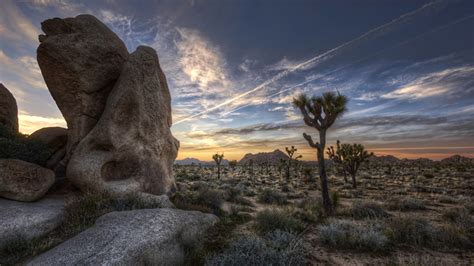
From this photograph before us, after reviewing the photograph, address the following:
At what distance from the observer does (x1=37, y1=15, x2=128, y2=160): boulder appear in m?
8.45

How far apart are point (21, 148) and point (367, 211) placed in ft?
48.7

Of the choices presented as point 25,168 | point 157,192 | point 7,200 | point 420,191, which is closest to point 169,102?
point 157,192

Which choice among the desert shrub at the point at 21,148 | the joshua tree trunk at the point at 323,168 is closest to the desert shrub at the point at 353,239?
the joshua tree trunk at the point at 323,168

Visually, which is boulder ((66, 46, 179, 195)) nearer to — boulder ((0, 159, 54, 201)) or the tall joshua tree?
boulder ((0, 159, 54, 201))

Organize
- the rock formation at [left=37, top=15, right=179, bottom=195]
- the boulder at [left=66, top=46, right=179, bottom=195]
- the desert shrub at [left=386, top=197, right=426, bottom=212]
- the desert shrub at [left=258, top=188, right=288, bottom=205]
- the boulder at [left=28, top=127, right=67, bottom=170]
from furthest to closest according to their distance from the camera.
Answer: the desert shrub at [left=258, top=188, right=288, bottom=205]
the desert shrub at [left=386, top=197, right=426, bottom=212]
the boulder at [left=28, top=127, right=67, bottom=170]
the rock formation at [left=37, top=15, right=179, bottom=195]
the boulder at [left=66, top=46, right=179, bottom=195]

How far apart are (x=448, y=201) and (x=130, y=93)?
1882cm

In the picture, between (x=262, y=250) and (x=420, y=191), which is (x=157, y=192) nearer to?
(x=262, y=250)

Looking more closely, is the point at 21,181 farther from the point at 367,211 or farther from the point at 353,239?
the point at 367,211

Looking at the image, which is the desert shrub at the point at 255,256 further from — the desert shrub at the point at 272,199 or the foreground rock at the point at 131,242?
the desert shrub at the point at 272,199

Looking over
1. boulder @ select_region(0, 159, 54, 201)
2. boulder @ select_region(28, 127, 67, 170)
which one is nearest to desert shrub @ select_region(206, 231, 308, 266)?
boulder @ select_region(0, 159, 54, 201)

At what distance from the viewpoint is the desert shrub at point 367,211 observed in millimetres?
9751

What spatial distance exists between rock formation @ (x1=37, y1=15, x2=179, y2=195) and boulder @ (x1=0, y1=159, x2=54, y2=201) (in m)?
0.88

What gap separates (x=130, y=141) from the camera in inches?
346

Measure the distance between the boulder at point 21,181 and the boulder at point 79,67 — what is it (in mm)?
2033
